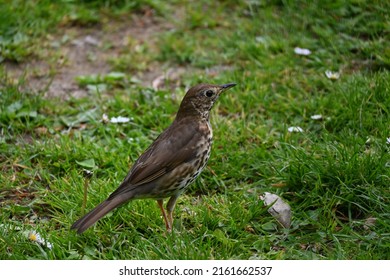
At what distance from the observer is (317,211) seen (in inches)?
191

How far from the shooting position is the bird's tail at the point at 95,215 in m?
4.34

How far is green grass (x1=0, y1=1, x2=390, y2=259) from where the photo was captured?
466 centimetres

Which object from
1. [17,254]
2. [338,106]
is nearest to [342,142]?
[338,106]

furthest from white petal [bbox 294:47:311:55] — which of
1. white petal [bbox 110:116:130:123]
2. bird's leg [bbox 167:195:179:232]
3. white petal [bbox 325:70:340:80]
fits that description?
bird's leg [bbox 167:195:179:232]

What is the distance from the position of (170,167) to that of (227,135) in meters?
1.30

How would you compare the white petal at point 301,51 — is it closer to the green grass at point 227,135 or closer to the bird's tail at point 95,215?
the green grass at point 227,135

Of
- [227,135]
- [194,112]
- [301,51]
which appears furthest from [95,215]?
[301,51]

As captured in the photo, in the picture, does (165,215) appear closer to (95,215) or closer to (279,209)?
(95,215)

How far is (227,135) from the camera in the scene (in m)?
5.88

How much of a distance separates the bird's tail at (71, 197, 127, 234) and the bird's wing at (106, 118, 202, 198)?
0.30 feet

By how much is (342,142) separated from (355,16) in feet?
7.20

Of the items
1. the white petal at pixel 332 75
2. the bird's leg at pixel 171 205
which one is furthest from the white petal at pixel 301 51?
Answer: the bird's leg at pixel 171 205
